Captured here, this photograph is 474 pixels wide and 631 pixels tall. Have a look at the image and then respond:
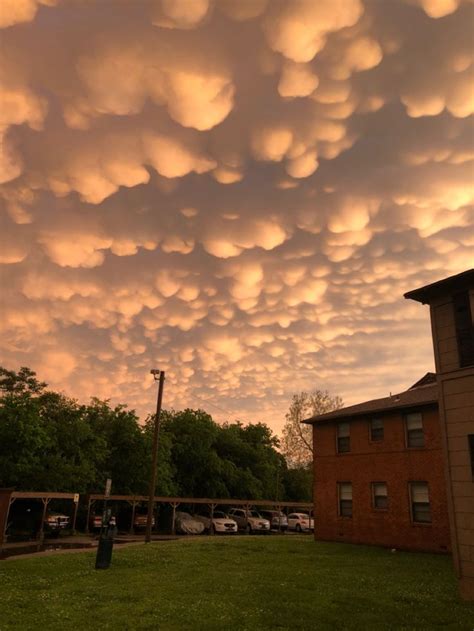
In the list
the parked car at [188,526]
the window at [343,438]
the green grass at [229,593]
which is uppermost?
the window at [343,438]

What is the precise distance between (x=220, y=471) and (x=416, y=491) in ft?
99.7

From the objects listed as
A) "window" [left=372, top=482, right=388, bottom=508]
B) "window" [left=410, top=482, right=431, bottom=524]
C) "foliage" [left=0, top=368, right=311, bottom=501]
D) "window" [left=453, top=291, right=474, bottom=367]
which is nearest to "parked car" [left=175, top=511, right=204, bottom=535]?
"foliage" [left=0, top=368, right=311, bottom=501]

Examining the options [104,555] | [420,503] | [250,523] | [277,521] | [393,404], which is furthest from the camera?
[277,521]

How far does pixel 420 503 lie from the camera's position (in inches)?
1019

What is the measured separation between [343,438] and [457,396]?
56.7 ft

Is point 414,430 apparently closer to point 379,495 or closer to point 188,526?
point 379,495

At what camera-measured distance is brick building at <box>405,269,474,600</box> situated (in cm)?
1385

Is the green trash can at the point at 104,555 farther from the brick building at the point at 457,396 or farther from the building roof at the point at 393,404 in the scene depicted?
the building roof at the point at 393,404

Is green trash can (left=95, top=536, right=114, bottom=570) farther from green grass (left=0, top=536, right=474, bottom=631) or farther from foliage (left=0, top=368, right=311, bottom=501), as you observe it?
foliage (left=0, top=368, right=311, bottom=501)

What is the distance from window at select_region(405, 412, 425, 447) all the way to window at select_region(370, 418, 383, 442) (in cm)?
177

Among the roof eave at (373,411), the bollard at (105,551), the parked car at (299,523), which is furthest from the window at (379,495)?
the parked car at (299,523)

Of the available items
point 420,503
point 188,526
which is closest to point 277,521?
point 188,526

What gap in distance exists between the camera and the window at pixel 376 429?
1137 inches

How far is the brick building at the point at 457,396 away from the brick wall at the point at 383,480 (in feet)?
38.1
